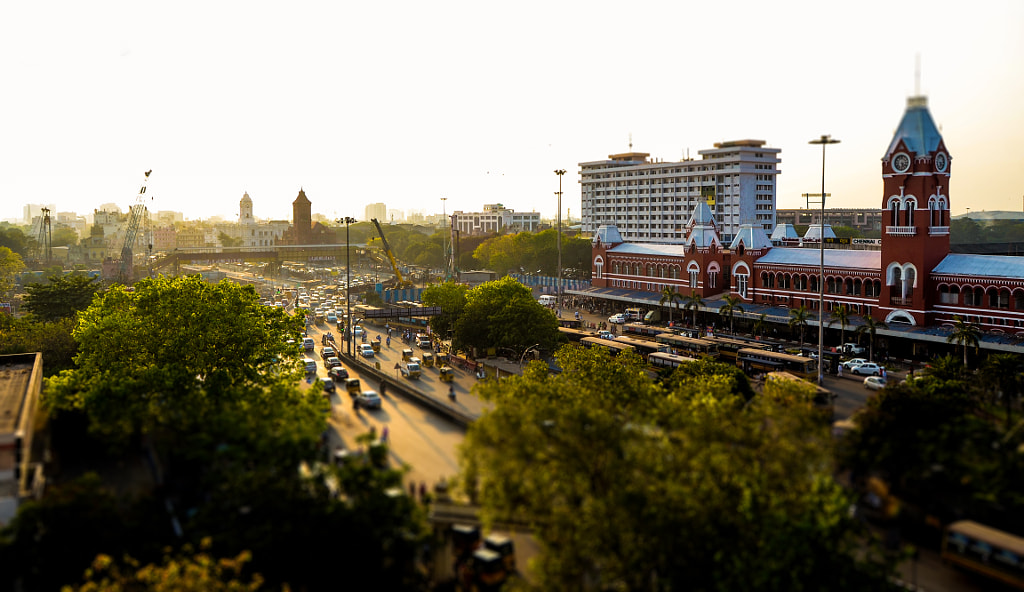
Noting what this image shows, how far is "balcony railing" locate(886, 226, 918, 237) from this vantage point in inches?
2398

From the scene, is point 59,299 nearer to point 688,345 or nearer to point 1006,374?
point 688,345

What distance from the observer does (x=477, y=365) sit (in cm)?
5944

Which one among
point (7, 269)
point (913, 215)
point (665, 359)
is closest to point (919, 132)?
point (913, 215)

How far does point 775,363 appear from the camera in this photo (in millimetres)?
54375

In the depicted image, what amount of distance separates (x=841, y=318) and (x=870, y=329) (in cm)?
359

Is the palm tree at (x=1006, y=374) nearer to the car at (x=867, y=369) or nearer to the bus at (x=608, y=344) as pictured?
the car at (x=867, y=369)

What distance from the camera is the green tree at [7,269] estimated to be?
9950 cm

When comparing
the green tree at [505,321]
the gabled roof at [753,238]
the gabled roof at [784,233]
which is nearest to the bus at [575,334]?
the green tree at [505,321]

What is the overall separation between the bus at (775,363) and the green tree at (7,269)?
296 ft

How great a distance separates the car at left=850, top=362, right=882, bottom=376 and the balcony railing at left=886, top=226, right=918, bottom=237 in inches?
489

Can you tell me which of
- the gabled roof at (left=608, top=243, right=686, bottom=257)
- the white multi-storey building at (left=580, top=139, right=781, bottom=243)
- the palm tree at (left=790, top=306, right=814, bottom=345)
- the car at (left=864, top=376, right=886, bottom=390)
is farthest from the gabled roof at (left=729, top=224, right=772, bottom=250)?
the white multi-storey building at (left=580, top=139, right=781, bottom=243)

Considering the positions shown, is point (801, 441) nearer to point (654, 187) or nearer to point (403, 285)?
point (403, 285)

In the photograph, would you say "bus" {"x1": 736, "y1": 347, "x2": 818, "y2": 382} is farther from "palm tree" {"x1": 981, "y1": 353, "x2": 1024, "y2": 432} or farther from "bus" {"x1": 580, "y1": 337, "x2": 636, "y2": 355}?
"palm tree" {"x1": 981, "y1": 353, "x2": 1024, "y2": 432}

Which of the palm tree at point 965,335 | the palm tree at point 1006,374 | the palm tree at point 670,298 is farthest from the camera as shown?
the palm tree at point 670,298
